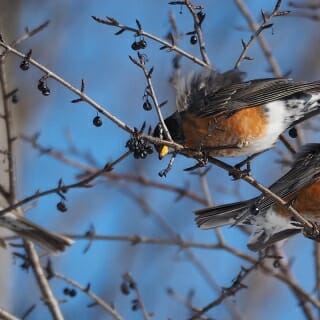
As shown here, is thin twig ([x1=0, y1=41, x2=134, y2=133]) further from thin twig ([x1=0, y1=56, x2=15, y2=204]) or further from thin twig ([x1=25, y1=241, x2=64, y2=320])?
thin twig ([x1=25, y1=241, x2=64, y2=320])

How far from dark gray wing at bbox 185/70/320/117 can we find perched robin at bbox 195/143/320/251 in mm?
249

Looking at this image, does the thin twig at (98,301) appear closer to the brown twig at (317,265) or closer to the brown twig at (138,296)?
the brown twig at (138,296)

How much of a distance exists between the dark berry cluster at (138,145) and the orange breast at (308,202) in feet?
3.80

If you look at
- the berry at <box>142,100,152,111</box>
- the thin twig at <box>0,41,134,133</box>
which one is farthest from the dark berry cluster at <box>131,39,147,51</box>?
the thin twig at <box>0,41,134,133</box>

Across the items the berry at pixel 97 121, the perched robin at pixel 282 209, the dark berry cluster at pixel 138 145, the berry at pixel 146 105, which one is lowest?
the dark berry cluster at pixel 138 145

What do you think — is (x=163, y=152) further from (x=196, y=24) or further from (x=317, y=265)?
(x=317, y=265)

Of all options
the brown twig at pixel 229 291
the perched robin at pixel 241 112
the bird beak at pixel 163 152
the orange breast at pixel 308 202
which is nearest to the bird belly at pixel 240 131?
the perched robin at pixel 241 112

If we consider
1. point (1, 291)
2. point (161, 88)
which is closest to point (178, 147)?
point (1, 291)

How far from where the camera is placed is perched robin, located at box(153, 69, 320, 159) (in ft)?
9.70

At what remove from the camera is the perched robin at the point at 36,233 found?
3.07 meters

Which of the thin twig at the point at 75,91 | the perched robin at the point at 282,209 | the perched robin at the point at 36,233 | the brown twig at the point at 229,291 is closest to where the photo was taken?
the thin twig at the point at 75,91

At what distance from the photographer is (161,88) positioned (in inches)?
225

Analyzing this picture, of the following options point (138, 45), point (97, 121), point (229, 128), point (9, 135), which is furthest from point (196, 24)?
point (9, 135)

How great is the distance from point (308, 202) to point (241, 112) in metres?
0.49
